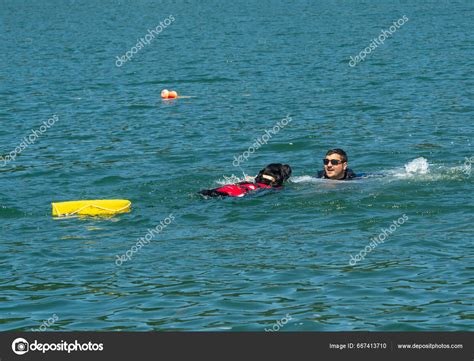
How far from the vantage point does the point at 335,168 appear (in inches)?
968

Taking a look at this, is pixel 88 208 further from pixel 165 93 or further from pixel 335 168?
pixel 165 93

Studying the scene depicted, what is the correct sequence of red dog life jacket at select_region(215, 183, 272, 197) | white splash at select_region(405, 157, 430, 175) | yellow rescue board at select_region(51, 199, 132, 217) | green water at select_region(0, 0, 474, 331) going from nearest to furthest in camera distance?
green water at select_region(0, 0, 474, 331)
yellow rescue board at select_region(51, 199, 132, 217)
red dog life jacket at select_region(215, 183, 272, 197)
white splash at select_region(405, 157, 430, 175)

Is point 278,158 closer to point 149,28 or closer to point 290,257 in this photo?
point 290,257

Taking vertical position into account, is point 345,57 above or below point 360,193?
above

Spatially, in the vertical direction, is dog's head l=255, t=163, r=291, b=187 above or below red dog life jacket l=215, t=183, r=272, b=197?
above

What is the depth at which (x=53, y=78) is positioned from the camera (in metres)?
52.6

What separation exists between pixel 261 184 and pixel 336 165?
187 cm

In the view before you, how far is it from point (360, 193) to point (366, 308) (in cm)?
817

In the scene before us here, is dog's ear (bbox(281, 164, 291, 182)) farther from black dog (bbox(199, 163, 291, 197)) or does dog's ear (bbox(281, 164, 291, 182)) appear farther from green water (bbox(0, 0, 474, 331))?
green water (bbox(0, 0, 474, 331))

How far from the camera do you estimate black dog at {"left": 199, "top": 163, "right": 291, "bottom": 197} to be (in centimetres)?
2353

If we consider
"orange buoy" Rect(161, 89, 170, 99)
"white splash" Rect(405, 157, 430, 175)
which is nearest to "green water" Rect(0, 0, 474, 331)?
"white splash" Rect(405, 157, 430, 175)


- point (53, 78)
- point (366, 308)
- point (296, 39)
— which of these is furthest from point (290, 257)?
point (296, 39)

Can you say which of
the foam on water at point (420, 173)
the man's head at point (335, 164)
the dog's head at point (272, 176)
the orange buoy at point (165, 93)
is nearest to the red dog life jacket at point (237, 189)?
the dog's head at point (272, 176)

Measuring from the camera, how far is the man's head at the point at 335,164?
24500 millimetres
